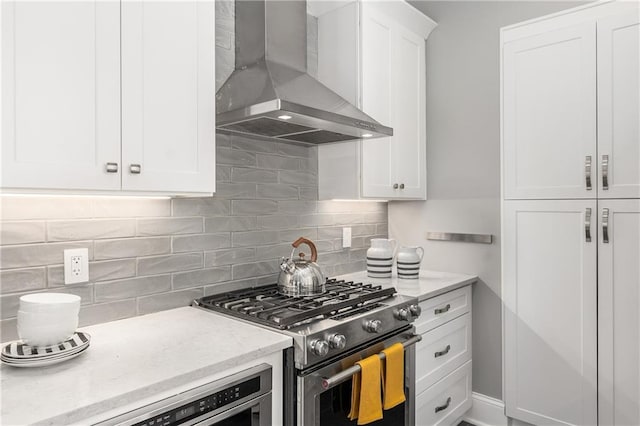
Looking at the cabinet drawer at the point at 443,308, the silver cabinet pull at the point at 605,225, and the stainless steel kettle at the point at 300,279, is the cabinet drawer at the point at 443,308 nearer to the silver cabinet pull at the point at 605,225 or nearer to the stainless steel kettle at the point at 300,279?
the stainless steel kettle at the point at 300,279

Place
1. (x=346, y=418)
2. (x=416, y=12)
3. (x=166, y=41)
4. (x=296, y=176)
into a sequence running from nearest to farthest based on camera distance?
(x=166, y=41) < (x=346, y=418) < (x=296, y=176) < (x=416, y=12)

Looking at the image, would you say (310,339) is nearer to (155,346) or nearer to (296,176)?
(155,346)

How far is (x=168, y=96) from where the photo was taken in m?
1.51

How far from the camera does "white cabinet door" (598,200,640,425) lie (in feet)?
7.06

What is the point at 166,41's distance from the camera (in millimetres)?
1504

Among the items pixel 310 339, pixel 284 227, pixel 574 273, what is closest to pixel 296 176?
pixel 284 227

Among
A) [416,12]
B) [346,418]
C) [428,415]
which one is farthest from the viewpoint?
[416,12]

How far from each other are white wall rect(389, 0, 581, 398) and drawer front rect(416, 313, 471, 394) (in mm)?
133

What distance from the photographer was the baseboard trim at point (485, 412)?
2.58 m

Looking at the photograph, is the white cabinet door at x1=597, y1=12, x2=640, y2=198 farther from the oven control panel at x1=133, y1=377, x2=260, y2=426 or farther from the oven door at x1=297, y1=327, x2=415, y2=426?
Answer: the oven control panel at x1=133, y1=377, x2=260, y2=426

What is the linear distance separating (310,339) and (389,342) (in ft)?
1.74

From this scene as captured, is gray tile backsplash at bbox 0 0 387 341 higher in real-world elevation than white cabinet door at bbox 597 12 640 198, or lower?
lower

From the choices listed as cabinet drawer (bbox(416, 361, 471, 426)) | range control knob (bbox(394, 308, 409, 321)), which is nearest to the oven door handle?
range control knob (bbox(394, 308, 409, 321))

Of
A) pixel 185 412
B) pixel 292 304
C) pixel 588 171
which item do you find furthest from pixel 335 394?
pixel 588 171
